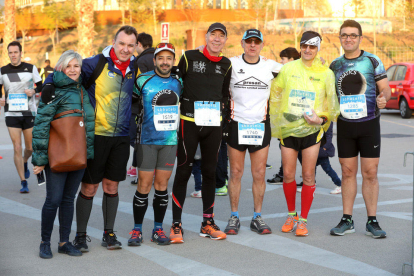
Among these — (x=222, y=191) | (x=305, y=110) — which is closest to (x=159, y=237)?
(x=305, y=110)

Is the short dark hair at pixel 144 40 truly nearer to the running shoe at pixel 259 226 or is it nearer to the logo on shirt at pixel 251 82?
the logo on shirt at pixel 251 82

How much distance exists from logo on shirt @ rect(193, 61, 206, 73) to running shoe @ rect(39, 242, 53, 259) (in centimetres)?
222

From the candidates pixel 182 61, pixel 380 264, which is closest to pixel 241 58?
pixel 182 61

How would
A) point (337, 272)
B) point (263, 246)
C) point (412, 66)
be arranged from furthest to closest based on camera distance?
1. point (412, 66)
2. point (263, 246)
3. point (337, 272)

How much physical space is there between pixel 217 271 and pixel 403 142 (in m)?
10.3

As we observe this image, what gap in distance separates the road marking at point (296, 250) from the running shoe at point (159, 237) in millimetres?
588

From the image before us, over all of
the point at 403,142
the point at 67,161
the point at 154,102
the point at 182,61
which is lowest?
the point at 403,142

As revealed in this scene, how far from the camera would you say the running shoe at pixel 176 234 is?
5.51 m

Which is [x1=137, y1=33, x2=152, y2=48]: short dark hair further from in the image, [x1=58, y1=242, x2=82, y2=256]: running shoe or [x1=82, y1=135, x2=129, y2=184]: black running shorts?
[x1=58, y1=242, x2=82, y2=256]: running shoe

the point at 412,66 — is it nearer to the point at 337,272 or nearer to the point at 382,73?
the point at 382,73

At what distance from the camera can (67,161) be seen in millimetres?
4852

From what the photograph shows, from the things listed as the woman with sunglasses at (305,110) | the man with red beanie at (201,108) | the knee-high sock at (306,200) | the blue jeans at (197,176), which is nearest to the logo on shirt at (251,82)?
the man with red beanie at (201,108)

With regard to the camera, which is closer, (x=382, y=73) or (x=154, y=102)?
(x=154, y=102)

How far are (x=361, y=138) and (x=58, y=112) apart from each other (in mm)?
3131
